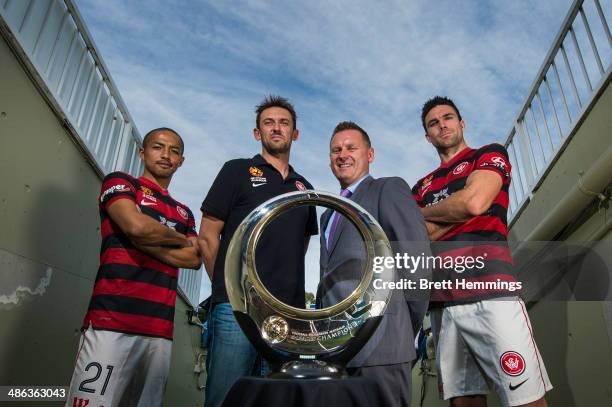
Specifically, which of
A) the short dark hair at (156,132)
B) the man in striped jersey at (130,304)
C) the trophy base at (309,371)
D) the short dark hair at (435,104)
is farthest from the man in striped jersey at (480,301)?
the short dark hair at (156,132)

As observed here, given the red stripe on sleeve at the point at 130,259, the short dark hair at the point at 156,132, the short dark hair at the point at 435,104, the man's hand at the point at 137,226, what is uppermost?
the short dark hair at the point at 435,104

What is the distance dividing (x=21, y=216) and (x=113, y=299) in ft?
1.79

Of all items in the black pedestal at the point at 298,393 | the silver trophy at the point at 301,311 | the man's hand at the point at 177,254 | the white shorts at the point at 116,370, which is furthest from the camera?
the man's hand at the point at 177,254

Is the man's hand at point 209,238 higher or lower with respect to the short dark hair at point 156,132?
lower

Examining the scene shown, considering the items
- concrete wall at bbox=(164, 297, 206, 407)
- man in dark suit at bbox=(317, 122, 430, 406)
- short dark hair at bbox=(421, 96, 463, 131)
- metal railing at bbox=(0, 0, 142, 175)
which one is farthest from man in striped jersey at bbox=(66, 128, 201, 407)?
concrete wall at bbox=(164, 297, 206, 407)

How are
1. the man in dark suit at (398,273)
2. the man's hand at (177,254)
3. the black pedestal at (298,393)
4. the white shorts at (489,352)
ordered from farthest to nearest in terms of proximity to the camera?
the man's hand at (177,254)
the white shorts at (489,352)
the man in dark suit at (398,273)
the black pedestal at (298,393)

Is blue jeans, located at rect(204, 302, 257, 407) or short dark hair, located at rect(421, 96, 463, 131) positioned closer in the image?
blue jeans, located at rect(204, 302, 257, 407)

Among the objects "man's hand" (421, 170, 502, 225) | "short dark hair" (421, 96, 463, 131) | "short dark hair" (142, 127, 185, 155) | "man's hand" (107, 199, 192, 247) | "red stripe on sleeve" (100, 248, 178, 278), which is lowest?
"red stripe on sleeve" (100, 248, 178, 278)

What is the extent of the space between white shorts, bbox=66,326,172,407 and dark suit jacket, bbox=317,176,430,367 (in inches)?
34.1

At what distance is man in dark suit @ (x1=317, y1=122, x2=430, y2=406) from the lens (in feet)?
2.93

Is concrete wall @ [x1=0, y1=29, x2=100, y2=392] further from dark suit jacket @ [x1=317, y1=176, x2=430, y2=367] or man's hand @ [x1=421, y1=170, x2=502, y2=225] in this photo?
man's hand @ [x1=421, y1=170, x2=502, y2=225]

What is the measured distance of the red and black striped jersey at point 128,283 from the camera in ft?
4.80

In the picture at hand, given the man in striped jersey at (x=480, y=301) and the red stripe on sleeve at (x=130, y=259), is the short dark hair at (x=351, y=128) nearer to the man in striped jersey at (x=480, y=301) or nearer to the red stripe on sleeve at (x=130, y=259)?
the man in striped jersey at (x=480, y=301)

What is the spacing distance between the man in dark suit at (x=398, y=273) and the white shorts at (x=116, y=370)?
0.86 meters
